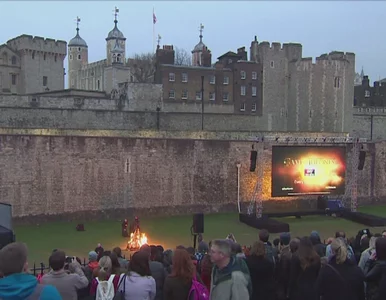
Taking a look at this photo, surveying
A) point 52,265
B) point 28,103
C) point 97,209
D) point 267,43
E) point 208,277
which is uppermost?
point 267,43

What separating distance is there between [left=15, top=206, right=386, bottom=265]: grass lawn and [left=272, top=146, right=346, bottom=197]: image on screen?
5.33 feet

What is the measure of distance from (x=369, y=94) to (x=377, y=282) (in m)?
57.5

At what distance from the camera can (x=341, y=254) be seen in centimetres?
532

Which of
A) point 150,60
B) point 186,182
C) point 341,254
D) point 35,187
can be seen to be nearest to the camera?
point 341,254

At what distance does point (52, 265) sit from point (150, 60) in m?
59.8

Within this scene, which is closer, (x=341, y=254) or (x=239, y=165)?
(x=341, y=254)

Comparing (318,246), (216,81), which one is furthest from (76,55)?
(318,246)

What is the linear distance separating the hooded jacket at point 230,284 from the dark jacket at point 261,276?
1.56 metres

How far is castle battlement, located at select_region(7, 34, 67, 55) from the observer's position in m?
46.2

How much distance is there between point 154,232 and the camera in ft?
63.8

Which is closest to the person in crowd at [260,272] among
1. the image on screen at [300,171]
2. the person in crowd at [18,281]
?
the person in crowd at [18,281]

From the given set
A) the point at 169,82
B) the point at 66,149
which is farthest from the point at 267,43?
the point at 66,149

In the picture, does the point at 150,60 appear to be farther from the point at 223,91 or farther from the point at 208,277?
the point at 208,277

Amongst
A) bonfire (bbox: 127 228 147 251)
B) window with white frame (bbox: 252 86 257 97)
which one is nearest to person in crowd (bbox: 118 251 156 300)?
bonfire (bbox: 127 228 147 251)
